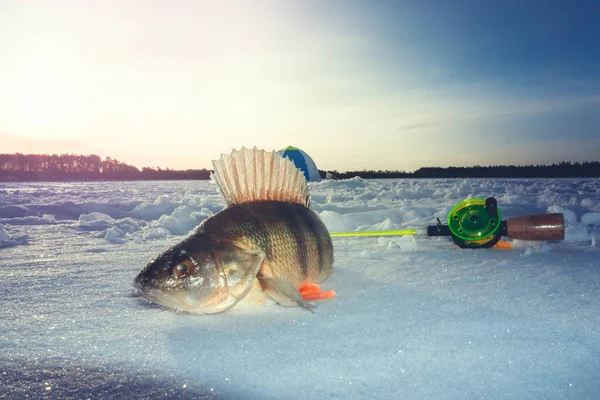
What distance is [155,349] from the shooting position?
1.81m

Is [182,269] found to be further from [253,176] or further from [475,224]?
[475,224]

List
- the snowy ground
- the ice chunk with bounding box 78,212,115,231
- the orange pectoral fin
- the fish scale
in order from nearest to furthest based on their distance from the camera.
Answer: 1. the snowy ground
2. the fish scale
3. the orange pectoral fin
4. the ice chunk with bounding box 78,212,115,231

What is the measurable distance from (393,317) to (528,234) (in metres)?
2.45

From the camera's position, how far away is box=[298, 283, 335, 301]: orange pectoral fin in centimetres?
252

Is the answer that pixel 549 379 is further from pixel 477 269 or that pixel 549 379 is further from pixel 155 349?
pixel 477 269

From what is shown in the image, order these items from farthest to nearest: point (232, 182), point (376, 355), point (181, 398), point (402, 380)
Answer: point (232, 182) → point (376, 355) → point (402, 380) → point (181, 398)

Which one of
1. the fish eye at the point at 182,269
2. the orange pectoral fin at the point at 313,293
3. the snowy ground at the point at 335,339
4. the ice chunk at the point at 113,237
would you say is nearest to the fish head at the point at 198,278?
the fish eye at the point at 182,269

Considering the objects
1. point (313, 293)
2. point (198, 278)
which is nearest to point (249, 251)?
point (198, 278)

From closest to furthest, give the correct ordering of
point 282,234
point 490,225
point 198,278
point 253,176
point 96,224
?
point 198,278
point 282,234
point 253,176
point 490,225
point 96,224

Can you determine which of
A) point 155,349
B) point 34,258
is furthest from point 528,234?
point 34,258

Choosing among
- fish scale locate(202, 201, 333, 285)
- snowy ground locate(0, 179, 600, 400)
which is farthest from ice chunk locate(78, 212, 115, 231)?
fish scale locate(202, 201, 333, 285)

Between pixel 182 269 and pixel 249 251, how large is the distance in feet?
1.21

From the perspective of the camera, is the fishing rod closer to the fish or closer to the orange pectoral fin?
the fish

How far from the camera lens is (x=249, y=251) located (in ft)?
7.39
